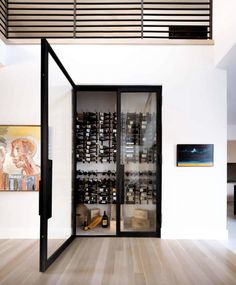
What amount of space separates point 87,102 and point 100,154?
1180mm

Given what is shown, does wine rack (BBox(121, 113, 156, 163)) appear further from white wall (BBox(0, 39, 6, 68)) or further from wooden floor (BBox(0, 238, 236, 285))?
white wall (BBox(0, 39, 6, 68))

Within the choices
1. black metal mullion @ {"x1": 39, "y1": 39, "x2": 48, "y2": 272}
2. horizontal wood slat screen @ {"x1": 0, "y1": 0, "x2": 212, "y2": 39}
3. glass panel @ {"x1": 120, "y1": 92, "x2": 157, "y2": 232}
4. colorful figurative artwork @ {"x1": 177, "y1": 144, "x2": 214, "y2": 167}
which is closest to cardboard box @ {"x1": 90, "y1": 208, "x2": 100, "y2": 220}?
glass panel @ {"x1": 120, "y1": 92, "x2": 157, "y2": 232}

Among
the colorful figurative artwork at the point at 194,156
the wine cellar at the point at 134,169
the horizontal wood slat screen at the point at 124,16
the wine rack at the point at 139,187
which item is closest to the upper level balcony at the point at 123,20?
the horizontal wood slat screen at the point at 124,16

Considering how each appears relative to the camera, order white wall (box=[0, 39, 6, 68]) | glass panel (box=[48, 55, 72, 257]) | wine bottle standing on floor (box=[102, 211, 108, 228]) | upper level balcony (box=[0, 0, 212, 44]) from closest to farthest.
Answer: glass panel (box=[48, 55, 72, 257]) → white wall (box=[0, 39, 6, 68]) → upper level balcony (box=[0, 0, 212, 44]) → wine bottle standing on floor (box=[102, 211, 108, 228])

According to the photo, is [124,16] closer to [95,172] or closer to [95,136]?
[95,136]

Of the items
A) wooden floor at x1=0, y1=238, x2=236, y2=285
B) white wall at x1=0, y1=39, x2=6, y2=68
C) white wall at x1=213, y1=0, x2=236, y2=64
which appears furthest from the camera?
white wall at x1=0, y1=39, x2=6, y2=68

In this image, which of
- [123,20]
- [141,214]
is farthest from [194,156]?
[123,20]

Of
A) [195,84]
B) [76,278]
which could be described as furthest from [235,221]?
[76,278]

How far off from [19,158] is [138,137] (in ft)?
6.08

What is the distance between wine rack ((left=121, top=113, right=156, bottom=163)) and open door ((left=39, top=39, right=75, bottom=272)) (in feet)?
2.75

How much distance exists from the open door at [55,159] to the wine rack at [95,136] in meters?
0.64

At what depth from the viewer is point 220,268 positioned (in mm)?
2697

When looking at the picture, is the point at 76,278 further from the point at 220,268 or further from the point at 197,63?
the point at 197,63

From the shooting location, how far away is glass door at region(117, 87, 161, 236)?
3.93m
